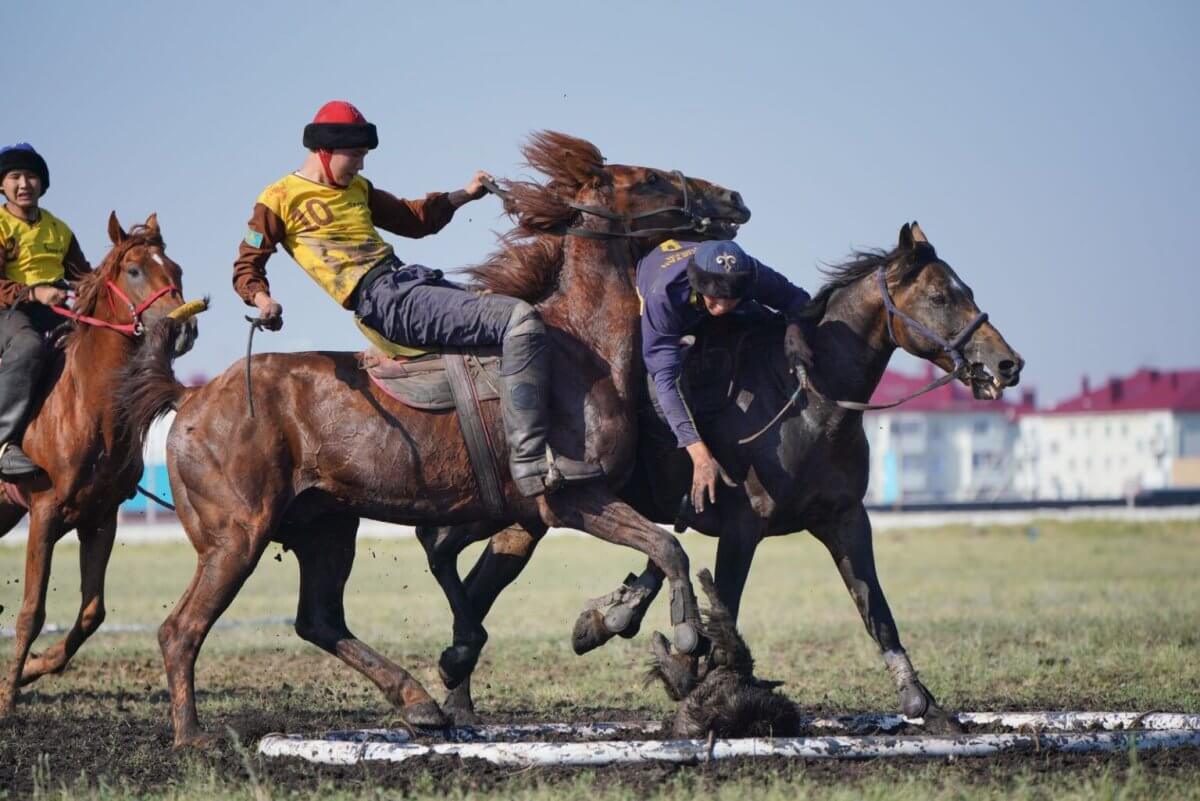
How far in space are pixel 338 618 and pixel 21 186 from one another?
4.27 m

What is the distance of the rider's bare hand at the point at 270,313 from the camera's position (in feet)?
25.7

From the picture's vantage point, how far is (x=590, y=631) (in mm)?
7922

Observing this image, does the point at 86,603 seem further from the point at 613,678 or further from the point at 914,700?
the point at 914,700

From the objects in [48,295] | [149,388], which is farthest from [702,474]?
[48,295]

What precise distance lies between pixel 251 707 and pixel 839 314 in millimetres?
4684

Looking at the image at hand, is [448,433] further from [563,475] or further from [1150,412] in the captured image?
[1150,412]

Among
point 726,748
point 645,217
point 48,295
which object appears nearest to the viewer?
point 726,748

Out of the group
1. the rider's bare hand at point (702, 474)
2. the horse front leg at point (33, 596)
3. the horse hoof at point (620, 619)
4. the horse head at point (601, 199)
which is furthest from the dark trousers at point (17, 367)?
the rider's bare hand at point (702, 474)

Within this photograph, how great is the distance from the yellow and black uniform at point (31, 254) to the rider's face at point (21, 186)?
0.12 m

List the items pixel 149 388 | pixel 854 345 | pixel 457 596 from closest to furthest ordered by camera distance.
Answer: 1. pixel 149 388
2. pixel 854 345
3. pixel 457 596

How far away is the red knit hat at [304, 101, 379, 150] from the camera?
8.20 meters

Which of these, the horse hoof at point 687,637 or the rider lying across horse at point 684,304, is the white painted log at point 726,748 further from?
the rider lying across horse at point 684,304

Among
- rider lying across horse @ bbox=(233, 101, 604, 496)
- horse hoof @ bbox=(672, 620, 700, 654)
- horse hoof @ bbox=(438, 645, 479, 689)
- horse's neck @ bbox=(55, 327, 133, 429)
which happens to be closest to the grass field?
horse hoof @ bbox=(438, 645, 479, 689)

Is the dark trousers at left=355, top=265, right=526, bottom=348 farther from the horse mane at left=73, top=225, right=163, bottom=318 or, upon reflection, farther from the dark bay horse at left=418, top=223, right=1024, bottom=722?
the horse mane at left=73, top=225, right=163, bottom=318
